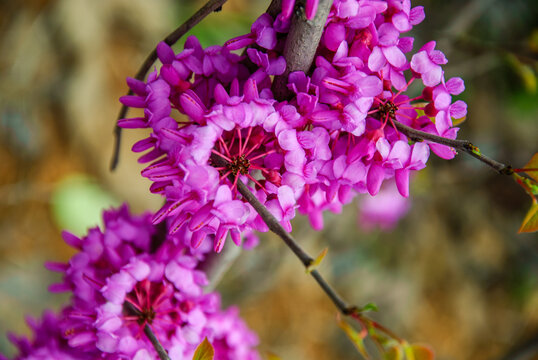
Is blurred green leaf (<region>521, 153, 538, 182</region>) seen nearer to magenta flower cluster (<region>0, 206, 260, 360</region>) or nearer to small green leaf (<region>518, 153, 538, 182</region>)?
small green leaf (<region>518, 153, 538, 182</region>)

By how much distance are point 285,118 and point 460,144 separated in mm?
137

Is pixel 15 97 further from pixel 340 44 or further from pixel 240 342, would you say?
pixel 340 44

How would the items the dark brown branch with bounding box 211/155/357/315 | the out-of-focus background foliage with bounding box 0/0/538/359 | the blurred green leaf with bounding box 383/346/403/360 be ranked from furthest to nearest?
the out-of-focus background foliage with bounding box 0/0/538/359 → the blurred green leaf with bounding box 383/346/403/360 → the dark brown branch with bounding box 211/155/357/315

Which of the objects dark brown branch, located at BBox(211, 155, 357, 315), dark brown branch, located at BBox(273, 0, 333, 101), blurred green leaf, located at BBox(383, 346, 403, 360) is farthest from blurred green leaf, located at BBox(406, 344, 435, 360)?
dark brown branch, located at BBox(273, 0, 333, 101)

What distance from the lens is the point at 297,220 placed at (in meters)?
1.46

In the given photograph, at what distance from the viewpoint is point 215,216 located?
0.34 m

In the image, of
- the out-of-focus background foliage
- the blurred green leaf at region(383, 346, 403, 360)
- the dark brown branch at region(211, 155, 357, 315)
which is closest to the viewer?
the dark brown branch at region(211, 155, 357, 315)

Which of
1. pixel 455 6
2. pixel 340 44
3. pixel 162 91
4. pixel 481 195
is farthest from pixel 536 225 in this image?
pixel 481 195

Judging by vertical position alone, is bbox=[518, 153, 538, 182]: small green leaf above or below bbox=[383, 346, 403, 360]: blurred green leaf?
above

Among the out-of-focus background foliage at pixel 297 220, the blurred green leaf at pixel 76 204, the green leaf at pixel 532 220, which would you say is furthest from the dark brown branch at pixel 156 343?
the blurred green leaf at pixel 76 204

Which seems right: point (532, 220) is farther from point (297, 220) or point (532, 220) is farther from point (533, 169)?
point (297, 220)

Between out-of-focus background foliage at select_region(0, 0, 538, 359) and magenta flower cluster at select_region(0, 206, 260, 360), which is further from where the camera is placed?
out-of-focus background foliage at select_region(0, 0, 538, 359)

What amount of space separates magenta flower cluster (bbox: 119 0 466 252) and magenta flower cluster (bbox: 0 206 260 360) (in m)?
0.10

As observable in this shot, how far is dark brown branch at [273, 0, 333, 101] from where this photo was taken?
333 millimetres
